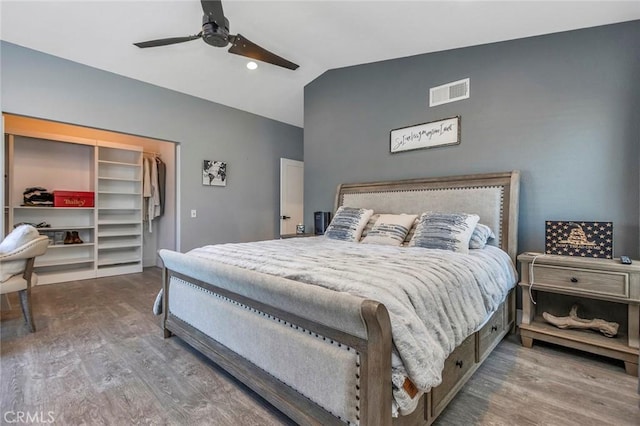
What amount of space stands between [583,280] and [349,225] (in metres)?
2.00

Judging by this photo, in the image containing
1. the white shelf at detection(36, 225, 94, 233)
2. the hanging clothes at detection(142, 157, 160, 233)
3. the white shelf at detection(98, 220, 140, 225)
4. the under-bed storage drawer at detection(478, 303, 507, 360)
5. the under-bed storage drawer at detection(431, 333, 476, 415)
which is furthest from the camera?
the hanging clothes at detection(142, 157, 160, 233)

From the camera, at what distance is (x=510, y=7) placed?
245 cm

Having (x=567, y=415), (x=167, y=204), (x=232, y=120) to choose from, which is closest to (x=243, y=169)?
(x=232, y=120)

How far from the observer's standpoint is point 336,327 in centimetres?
121

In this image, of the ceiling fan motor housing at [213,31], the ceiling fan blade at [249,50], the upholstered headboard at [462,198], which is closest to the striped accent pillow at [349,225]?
the upholstered headboard at [462,198]

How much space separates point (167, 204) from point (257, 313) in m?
4.53

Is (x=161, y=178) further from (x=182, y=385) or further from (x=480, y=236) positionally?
(x=480, y=236)

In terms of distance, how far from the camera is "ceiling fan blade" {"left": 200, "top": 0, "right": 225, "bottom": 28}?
222 cm

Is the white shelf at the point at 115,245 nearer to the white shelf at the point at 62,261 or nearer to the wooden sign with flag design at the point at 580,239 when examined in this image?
the white shelf at the point at 62,261

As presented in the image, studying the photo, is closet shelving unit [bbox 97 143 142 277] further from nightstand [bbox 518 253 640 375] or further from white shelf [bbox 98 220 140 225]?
nightstand [bbox 518 253 640 375]

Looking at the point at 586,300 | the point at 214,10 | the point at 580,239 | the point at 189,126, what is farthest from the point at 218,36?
the point at 586,300

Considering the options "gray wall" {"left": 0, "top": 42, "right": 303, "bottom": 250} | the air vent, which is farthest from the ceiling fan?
the air vent

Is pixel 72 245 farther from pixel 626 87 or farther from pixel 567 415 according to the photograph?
pixel 626 87

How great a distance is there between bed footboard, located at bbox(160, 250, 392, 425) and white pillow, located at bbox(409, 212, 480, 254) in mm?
1581
